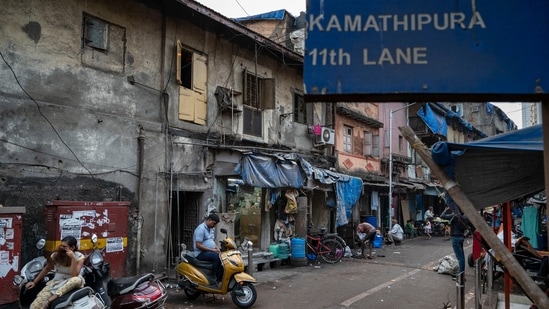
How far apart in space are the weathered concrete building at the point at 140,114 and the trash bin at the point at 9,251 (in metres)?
1.02

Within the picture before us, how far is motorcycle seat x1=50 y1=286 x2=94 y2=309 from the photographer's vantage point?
18.2ft

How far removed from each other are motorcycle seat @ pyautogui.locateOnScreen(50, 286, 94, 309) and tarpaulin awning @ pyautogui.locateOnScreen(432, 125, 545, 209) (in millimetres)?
4840

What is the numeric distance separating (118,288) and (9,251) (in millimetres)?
2162

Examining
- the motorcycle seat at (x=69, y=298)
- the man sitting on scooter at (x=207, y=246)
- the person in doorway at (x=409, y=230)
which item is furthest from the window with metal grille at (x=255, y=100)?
the person in doorway at (x=409, y=230)

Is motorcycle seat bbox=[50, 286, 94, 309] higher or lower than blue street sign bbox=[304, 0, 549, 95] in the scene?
lower

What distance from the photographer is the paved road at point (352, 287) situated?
8688 millimetres

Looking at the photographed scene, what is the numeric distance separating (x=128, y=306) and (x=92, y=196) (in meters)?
3.81

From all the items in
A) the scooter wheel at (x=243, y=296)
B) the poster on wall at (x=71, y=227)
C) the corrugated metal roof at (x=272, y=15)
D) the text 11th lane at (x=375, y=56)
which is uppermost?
the corrugated metal roof at (x=272, y=15)

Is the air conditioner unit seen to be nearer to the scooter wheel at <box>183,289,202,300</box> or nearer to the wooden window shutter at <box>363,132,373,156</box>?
the wooden window shutter at <box>363,132,373,156</box>

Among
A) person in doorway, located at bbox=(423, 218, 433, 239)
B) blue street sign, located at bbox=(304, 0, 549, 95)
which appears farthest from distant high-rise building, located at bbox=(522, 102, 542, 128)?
person in doorway, located at bbox=(423, 218, 433, 239)

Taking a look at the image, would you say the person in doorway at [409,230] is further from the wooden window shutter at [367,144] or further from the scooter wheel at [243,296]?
the scooter wheel at [243,296]

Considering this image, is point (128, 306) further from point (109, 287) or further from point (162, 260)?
point (162, 260)

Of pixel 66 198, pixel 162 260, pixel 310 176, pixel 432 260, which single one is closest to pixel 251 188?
pixel 310 176

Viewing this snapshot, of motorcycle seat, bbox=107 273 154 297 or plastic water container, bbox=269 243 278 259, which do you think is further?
plastic water container, bbox=269 243 278 259
